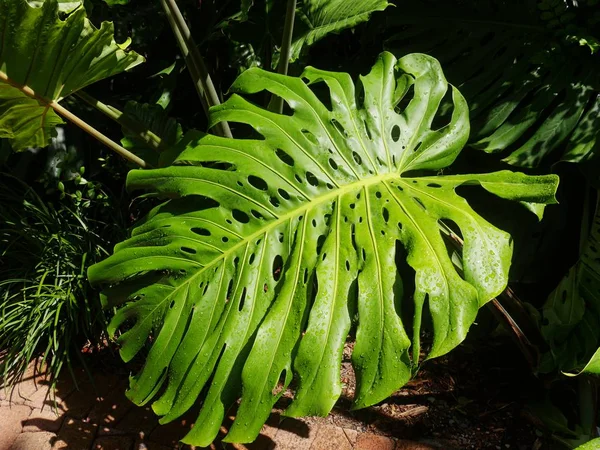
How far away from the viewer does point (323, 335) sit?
4.42ft

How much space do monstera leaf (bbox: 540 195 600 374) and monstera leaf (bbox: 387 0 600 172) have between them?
1.00 ft

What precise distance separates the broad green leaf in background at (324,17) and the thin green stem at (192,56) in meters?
0.29

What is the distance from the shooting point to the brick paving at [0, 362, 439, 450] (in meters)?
2.04

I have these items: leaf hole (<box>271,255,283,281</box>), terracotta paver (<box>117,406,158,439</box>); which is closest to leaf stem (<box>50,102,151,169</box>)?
leaf hole (<box>271,255,283,281</box>)

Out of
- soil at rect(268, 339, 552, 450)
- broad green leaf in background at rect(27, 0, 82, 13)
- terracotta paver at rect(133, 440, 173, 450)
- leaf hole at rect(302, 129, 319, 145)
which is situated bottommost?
soil at rect(268, 339, 552, 450)

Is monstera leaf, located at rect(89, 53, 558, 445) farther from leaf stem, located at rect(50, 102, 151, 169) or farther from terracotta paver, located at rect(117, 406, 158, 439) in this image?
terracotta paver, located at rect(117, 406, 158, 439)

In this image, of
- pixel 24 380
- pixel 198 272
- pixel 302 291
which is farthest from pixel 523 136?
pixel 24 380

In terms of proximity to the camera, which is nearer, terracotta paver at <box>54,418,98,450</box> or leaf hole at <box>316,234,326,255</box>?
leaf hole at <box>316,234,326,255</box>

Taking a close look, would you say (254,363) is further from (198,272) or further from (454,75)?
(454,75)

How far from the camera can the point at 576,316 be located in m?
1.88

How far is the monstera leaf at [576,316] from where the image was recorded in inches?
71.0

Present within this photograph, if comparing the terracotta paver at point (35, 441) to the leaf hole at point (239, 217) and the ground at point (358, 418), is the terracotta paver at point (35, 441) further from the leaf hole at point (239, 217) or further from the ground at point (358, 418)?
the leaf hole at point (239, 217)

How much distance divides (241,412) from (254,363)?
0.11 metres

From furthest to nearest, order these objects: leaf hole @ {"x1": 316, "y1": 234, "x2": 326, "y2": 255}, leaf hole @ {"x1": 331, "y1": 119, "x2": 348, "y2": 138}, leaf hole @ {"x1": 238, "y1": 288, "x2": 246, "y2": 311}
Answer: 1. leaf hole @ {"x1": 331, "y1": 119, "x2": 348, "y2": 138}
2. leaf hole @ {"x1": 316, "y1": 234, "x2": 326, "y2": 255}
3. leaf hole @ {"x1": 238, "y1": 288, "x2": 246, "y2": 311}
